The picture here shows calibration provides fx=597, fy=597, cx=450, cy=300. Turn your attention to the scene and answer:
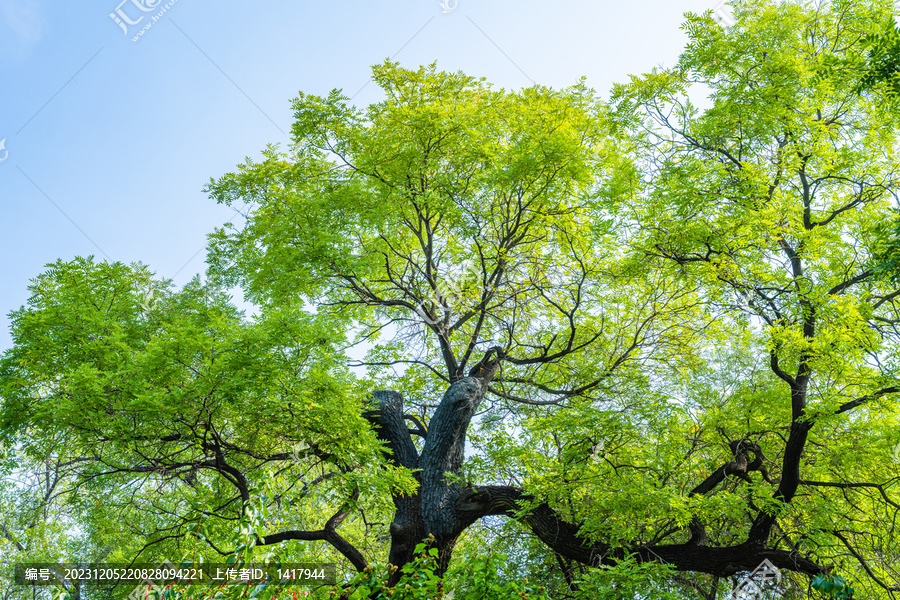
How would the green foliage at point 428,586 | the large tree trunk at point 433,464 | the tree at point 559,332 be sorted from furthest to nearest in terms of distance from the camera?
1. the large tree trunk at point 433,464
2. the tree at point 559,332
3. the green foliage at point 428,586

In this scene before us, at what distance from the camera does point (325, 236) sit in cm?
773

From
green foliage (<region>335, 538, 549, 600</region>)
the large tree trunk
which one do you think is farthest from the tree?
green foliage (<region>335, 538, 549, 600</region>)

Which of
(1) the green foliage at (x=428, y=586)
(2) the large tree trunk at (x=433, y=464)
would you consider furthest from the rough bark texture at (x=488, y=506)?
(1) the green foliage at (x=428, y=586)

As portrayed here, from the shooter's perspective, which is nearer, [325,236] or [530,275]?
[325,236]

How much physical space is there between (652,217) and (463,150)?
2.58 m

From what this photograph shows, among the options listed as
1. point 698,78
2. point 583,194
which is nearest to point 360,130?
point 583,194

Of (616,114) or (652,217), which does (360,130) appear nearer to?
(616,114)

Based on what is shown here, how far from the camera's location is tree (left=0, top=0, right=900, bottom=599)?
6.32 metres

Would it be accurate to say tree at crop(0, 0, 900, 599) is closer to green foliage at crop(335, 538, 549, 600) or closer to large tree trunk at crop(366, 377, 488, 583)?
A: large tree trunk at crop(366, 377, 488, 583)

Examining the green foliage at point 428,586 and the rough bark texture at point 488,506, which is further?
the rough bark texture at point 488,506

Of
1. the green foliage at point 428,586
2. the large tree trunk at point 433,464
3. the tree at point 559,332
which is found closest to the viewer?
the green foliage at point 428,586

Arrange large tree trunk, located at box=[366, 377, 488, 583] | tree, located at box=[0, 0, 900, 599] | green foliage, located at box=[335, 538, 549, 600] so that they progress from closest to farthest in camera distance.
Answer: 1. green foliage, located at box=[335, 538, 549, 600]
2. tree, located at box=[0, 0, 900, 599]
3. large tree trunk, located at box=[366, 377, 488, 583]

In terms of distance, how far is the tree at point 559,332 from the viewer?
249 inches

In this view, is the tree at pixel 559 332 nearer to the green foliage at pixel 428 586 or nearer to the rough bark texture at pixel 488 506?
the rough bark texture at pixel 488 506
